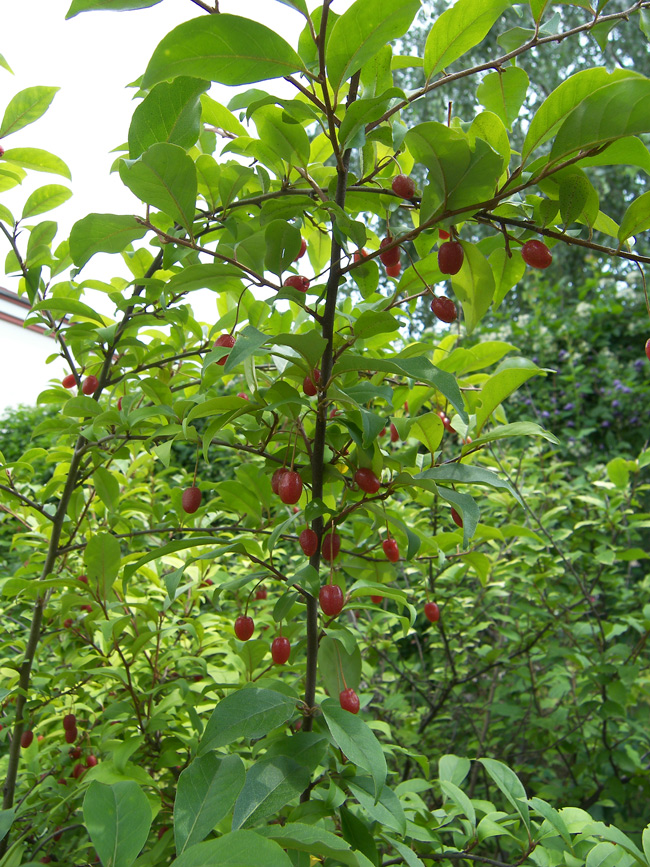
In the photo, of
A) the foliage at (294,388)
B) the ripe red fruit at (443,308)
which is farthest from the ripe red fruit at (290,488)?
the ripe red fruit at (443,308)

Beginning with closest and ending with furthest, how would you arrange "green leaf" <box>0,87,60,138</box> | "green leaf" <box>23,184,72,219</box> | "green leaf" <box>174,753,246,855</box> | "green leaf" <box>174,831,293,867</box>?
"green leaf" <box>174,831,293,867</box>, "green leaf" <box>174,753,246,855</box>, "green leaf" <box>0,87,60,138</box>, "green leaf" <box>23,184,72,219</box>

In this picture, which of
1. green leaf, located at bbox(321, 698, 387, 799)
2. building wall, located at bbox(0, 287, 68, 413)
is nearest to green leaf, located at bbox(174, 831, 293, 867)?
green leaf, located at bbox(321, 698, 387, 799)

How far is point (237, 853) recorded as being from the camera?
533 millimetres

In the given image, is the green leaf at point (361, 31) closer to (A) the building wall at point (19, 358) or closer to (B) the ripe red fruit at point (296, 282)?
(B) the ripe red fruit at point (296, 282)

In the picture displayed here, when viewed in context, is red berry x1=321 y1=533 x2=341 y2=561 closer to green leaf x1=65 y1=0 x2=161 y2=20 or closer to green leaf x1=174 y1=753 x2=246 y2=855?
green leaf x1=174 y1=753 x2=246 y2=855

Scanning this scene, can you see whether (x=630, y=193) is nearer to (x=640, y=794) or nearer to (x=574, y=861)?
(x=640, y=794)

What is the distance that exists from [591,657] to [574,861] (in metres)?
1.50

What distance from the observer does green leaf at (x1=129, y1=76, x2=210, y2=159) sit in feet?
2.81

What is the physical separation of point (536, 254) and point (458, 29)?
0.33 meters

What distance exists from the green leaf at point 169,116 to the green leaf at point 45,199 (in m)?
0.71

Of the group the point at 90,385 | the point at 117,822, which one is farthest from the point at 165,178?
the point at 117,822

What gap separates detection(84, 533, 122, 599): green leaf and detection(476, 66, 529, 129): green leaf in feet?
3.43

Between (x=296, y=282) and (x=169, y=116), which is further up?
(x=169, y=116)

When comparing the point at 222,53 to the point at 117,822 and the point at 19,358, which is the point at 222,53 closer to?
the point at 117,822
